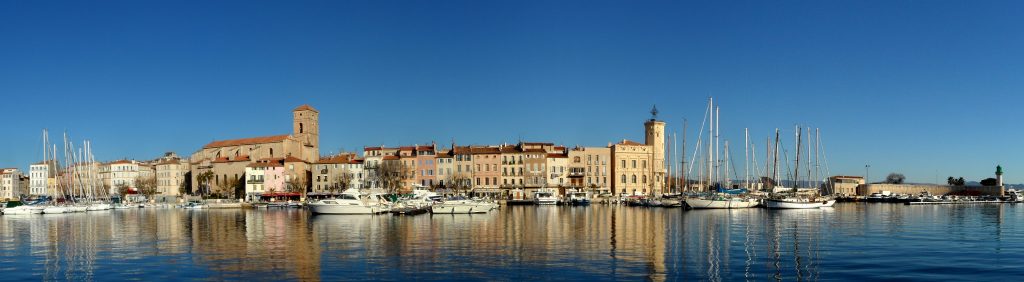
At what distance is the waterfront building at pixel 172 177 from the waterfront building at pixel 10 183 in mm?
43698

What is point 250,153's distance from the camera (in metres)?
112

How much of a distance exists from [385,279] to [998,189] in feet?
395

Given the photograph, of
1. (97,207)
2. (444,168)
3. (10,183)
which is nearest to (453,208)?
(444,168)

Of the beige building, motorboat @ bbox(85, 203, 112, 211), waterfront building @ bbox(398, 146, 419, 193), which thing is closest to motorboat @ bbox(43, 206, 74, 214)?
motorboat @ bbox(85, 203, 112, 211)

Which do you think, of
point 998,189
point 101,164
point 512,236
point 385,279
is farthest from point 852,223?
point 101,164

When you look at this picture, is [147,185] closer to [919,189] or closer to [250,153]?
[250,153]

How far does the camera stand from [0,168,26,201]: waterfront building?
144750 mm

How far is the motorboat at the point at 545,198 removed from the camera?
85.1m

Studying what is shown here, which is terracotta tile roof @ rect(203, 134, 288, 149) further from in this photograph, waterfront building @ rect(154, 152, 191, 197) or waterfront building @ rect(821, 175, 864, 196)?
waterfront building @ rect(821, 175, 864, 196)

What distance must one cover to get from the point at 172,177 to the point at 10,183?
48.7 m

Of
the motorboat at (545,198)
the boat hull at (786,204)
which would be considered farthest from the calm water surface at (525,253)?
the motorboat at (545,198)

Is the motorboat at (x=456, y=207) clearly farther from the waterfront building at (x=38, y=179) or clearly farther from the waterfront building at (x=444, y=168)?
the waterfront building at (x=38, y=179)

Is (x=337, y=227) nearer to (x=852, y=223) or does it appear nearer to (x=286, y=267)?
(x=286, y=267)

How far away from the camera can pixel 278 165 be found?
340 feet
